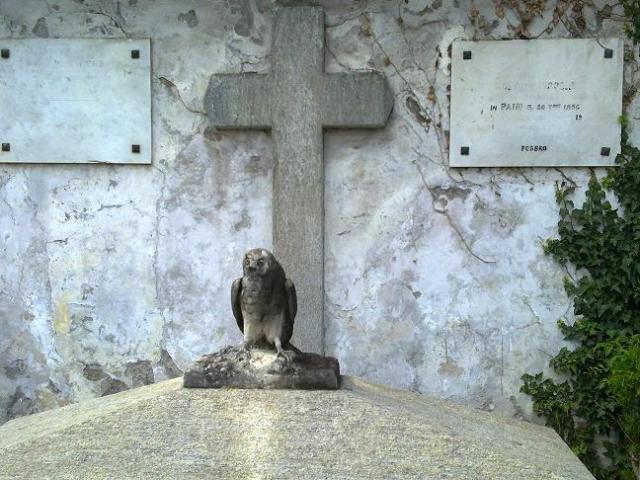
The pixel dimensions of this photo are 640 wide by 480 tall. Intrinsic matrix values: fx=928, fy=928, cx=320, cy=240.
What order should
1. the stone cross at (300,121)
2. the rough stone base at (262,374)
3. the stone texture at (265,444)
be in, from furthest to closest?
1. the stone cross at (300,121)
2. the rough stone base at (262,374)
3. the stone texture at (265,444)

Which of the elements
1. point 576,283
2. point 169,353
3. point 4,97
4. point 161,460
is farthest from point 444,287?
point 4,97

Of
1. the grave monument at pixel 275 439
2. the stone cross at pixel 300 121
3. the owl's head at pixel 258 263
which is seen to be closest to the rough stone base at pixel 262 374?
the grave monument at pixel 275 439

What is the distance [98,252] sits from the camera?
4.82 metres

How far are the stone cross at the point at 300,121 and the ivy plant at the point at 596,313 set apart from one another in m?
1.10

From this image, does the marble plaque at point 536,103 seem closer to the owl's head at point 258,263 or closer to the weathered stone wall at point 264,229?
the weathered stone wall at point 264,229

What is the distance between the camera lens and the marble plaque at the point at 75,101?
477 centimetres

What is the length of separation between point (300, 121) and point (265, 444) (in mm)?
2081

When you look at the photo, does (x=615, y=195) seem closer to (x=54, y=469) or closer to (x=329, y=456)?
(x=329, y=456)

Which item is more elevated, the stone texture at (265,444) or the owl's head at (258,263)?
the owl's head at (258,263)

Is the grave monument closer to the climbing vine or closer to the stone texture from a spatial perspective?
the stone texture

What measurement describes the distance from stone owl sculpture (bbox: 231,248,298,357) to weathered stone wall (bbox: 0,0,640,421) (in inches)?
52.0

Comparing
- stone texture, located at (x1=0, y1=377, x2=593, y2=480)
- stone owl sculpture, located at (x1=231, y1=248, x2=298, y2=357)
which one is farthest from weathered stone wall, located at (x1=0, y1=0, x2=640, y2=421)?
stone texture, located at (x1=0, y1=377, x2=593, y2=480)

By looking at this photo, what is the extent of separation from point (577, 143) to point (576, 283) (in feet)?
2.28

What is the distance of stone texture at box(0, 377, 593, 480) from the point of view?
2.89 metres
